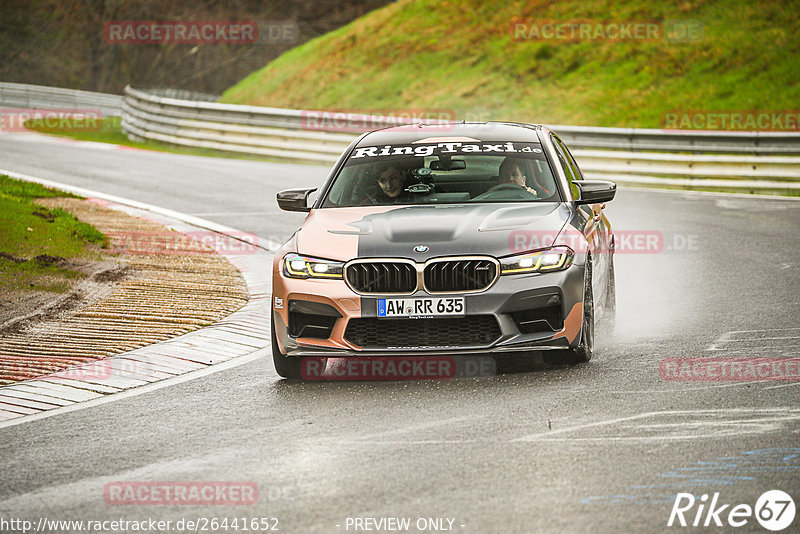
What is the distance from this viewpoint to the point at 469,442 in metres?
6.11

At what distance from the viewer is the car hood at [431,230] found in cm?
744

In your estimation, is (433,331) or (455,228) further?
(455,228)

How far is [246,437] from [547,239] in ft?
7.99

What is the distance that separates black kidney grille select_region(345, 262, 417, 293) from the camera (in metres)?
7.34

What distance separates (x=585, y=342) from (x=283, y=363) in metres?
2.00

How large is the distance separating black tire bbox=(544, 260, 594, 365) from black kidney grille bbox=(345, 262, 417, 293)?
1.19 m

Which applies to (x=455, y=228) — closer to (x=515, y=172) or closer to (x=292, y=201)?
(x=515, y=172)

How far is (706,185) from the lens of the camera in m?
20.2
